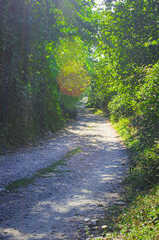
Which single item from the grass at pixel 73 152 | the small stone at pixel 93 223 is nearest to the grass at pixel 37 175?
the grass at pixel 73 152

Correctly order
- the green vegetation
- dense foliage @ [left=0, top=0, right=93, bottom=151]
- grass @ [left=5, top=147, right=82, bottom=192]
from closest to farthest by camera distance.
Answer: the green vegetation < grass @ [left=5, top=147, right=82, bottom=192] < dense foliage @ [left=0, top=0, right=93, bottom=151]

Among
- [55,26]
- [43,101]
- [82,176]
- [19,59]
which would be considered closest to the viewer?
[82,176]

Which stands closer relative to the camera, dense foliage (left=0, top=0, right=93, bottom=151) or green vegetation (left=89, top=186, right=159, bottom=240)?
green vegetation (left=89, top=186, right=159, bottom=240)

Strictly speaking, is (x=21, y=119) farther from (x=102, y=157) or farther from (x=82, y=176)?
(x=82, y=176)

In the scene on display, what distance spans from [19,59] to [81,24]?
553 centimetres

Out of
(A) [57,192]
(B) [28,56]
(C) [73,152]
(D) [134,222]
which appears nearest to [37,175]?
(A) [57,192]

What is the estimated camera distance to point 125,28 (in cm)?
975

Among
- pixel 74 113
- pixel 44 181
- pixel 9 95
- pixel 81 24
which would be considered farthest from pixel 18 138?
pixel 74 113

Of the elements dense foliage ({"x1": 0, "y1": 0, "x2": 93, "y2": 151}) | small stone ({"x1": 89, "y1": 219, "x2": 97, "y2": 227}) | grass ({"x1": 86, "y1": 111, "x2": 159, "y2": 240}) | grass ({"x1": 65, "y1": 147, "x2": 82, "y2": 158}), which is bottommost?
grass ({"x1": 65, "y1": 147, "x2": 82, "y2": 158})

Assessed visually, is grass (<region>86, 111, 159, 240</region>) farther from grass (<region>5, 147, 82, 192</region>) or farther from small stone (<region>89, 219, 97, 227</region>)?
grass (<region>5, 147, 82, 192</region>)

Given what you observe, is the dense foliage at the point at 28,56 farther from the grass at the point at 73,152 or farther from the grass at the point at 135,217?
the grass at the point at 135,217

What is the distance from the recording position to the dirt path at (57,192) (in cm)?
358

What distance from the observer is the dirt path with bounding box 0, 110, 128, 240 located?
358cm

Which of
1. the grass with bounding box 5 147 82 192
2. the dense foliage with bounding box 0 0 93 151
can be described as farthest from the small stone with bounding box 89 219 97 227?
the dense foliage with bounding box 0 0 93 151
